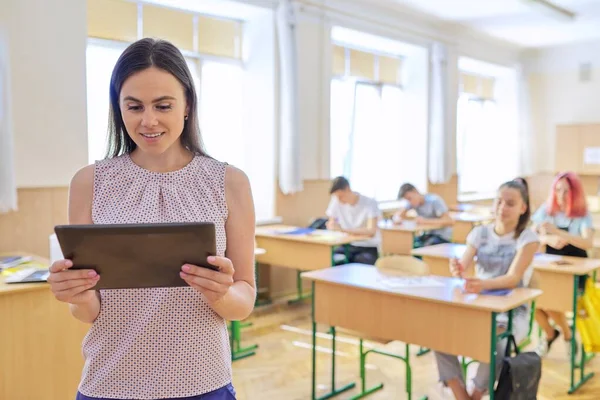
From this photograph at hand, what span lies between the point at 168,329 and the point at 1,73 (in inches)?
134

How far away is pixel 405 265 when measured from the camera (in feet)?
10.8

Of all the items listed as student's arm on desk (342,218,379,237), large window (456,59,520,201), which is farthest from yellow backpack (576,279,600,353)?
large window (456,59,520,201)

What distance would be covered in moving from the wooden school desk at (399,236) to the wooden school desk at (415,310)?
2.15m

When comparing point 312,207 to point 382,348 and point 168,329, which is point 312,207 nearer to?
point 382,348

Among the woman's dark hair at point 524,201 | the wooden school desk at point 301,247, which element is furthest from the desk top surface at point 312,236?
the woman's dark hair at point 524,201

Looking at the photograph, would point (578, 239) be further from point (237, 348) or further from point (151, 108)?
point (151, 108)

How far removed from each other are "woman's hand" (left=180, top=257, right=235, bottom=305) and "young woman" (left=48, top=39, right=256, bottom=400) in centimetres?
2

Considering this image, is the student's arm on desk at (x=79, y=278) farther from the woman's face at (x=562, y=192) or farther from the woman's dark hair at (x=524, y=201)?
the woman's face at (x=562, y=192)

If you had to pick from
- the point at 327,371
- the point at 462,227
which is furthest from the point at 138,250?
the point at 462,227

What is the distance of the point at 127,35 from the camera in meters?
4.95

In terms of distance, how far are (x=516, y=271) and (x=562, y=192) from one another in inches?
72.5

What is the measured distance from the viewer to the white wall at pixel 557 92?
365 inches

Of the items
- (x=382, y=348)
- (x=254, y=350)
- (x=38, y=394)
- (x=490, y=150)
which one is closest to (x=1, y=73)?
(x=38, y=394)

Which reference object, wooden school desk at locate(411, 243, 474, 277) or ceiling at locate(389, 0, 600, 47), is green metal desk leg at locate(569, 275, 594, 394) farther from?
ceiling at locate(389, 0, 600, 47)
